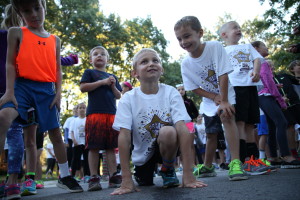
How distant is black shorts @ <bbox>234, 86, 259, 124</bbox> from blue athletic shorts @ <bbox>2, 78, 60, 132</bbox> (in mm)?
2240

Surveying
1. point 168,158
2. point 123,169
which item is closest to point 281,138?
point 168,158

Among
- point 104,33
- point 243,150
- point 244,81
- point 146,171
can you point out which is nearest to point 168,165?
point 146,171

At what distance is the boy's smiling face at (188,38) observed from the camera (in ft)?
11.6

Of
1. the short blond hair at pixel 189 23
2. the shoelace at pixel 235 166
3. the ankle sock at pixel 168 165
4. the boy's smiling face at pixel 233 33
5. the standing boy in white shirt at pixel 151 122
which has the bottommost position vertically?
the shoelace at pixel 235 166

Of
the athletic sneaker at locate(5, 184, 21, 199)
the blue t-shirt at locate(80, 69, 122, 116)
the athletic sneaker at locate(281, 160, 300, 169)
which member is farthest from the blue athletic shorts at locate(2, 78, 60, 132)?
the athletic sneaker at locate(281, 160, 300, 169)

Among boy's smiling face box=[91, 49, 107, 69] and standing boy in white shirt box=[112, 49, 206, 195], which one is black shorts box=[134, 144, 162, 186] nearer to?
standing boy in white shirt box=[112, 49, 206, 195]

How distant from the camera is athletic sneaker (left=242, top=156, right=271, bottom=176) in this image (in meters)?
3.46

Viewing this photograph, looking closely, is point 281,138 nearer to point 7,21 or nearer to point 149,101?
point 149,101

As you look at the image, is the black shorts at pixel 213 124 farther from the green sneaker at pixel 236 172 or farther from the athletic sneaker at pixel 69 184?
the athletic sneaker at pixel 69 184

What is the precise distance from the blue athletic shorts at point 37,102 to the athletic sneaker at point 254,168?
2178 millimetres

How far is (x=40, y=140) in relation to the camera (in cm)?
557

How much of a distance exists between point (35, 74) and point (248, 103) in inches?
102

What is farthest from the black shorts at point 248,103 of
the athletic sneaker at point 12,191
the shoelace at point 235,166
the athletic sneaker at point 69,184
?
the athletic sneaker at point 12,191

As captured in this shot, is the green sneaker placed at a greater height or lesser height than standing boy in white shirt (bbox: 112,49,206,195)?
lesser
